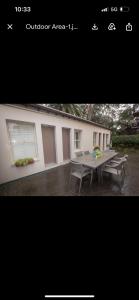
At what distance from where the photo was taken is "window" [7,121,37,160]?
2826 mm

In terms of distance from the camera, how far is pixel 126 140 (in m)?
8.84

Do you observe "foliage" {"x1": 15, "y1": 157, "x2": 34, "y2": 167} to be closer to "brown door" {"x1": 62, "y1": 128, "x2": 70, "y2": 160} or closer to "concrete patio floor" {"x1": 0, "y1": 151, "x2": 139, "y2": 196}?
"concrete patio floor" {"x1": 0, "y1": 151, "x2": 139, "y2": 196}

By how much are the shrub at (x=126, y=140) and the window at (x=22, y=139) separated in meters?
7.72

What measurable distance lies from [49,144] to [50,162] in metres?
0.66

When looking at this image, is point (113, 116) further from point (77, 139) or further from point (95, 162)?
point (95, 162)
